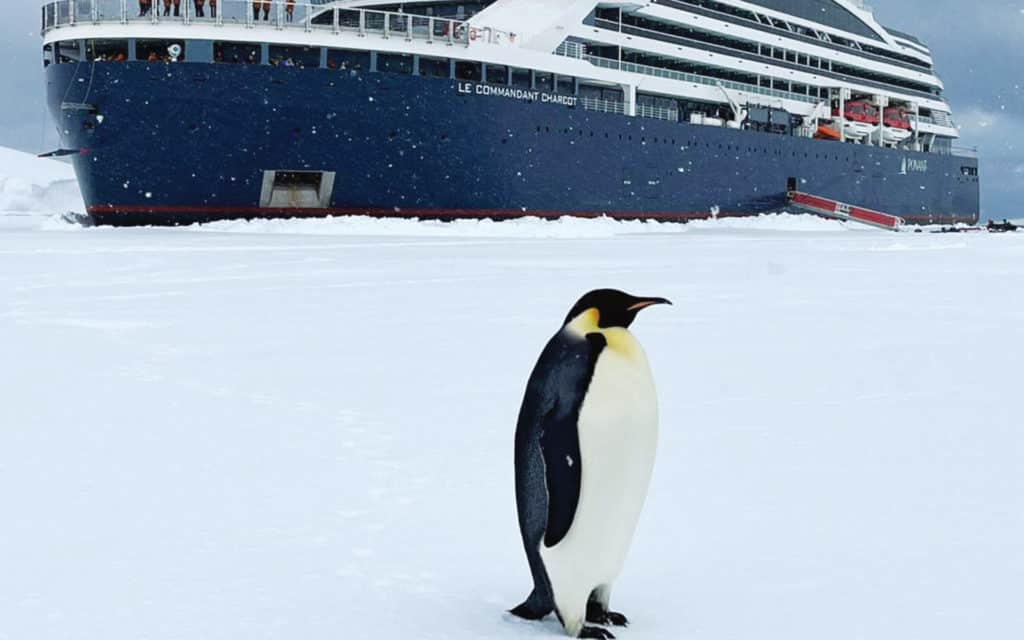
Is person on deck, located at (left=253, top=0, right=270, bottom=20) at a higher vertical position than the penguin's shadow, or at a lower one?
higher

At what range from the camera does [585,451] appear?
7.70 feet

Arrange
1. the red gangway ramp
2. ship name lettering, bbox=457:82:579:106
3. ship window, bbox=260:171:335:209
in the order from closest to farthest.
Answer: ship window, bbox=260:171:335:209
ship name lettering, bbox=457:82:579:106
the red gangway ramp

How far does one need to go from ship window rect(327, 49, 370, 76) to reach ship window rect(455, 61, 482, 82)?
221cm

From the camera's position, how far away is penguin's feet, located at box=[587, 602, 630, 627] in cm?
254

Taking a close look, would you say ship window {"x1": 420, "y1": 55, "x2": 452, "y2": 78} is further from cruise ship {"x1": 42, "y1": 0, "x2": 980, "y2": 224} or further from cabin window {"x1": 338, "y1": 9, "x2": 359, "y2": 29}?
cabin window {"x1": 338, "y1": 9, "x2": 359, "y2": 29}

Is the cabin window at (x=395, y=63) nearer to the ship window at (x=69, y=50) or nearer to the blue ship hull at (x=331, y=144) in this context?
the blue ship hull at (x=331, y=144)

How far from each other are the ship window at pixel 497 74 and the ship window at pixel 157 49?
21.2ft

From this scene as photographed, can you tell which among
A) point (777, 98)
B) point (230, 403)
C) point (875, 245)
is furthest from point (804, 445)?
point (777, 98)

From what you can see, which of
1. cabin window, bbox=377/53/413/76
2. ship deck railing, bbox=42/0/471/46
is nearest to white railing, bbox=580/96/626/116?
cabin window, bbox=377/53/413/76

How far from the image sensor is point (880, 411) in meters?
5.05

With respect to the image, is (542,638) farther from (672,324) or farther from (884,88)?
(884,88)

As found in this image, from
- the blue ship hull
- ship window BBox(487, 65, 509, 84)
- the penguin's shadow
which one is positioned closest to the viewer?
the penguin's shadow

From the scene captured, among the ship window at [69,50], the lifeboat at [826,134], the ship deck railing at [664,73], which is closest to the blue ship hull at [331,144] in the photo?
the ship window at [69,50]

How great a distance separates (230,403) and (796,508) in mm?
2862
